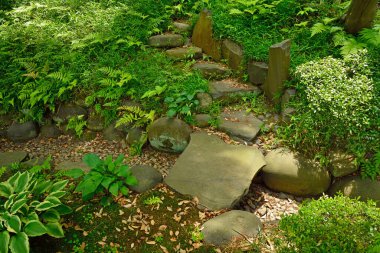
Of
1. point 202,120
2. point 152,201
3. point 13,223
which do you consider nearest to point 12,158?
point 13,223

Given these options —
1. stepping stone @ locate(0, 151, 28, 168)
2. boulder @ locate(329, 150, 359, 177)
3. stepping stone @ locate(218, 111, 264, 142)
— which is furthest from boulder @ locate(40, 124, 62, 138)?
boulder @ locate(329, 150, 359, 177)

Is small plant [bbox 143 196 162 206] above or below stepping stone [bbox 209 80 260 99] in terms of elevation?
below

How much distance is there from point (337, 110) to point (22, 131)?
18.6 ft

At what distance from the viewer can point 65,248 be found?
371 centimetres

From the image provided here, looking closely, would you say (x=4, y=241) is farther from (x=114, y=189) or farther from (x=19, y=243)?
(x=114, y=189)

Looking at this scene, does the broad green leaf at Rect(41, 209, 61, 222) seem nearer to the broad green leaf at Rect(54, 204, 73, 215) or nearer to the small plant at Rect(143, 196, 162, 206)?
the broad green leaf at Rect(54, 204, 73, 215)

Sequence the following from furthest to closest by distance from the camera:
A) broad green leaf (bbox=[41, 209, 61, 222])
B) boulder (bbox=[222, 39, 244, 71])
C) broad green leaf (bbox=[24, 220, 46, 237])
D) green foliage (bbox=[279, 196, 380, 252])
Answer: boulder (bbox=[222, 39, 244, 71])
broad green leaf (bbox=[41, 209, 61, 222])
broad green leaf (bbox=[24, 220, 46, 237])
green foliage (bbox=[279, 196, 380, 252])

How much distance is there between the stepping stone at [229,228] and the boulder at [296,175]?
0.96m

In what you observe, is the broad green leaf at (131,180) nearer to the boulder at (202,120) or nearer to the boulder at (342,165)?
the boulder at (202,120)

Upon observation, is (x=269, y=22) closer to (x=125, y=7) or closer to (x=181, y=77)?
(x=181, y=77)

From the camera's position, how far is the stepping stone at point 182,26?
729cm

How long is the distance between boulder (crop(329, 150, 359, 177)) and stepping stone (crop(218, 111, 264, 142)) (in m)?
1.23

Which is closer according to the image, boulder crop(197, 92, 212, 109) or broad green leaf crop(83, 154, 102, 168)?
broad green leaf crop(83, 154, 102, 168)

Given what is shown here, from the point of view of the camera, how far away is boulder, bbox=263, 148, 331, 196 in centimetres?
461
